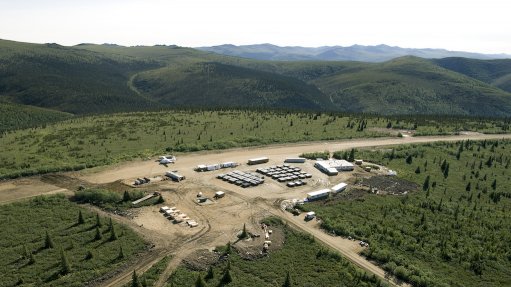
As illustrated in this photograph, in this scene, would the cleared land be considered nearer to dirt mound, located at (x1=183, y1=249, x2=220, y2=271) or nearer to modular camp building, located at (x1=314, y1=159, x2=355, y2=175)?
dirt mound, located at (x1=183, y1=249, x2=220, y2=271)

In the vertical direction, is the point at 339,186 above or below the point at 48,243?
below

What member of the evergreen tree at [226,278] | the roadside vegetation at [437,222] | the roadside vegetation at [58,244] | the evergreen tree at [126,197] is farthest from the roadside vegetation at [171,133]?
the evergreen tree at [226,278]

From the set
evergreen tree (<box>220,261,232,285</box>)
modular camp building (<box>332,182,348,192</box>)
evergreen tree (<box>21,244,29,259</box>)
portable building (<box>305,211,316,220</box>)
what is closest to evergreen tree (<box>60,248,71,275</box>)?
evergreen tree (<box>21,244,29,259</box>)

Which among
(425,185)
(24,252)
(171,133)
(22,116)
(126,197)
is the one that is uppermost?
(126,197)

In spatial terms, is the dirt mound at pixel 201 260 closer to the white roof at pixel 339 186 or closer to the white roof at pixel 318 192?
the white roof at pixel 318 192

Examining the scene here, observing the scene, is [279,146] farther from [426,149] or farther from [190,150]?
[426,149]

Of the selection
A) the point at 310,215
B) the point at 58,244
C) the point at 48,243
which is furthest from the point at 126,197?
the point at 310,215

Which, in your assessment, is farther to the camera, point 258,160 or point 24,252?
point 258,160

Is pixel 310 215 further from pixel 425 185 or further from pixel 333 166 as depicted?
pixel 425 185
